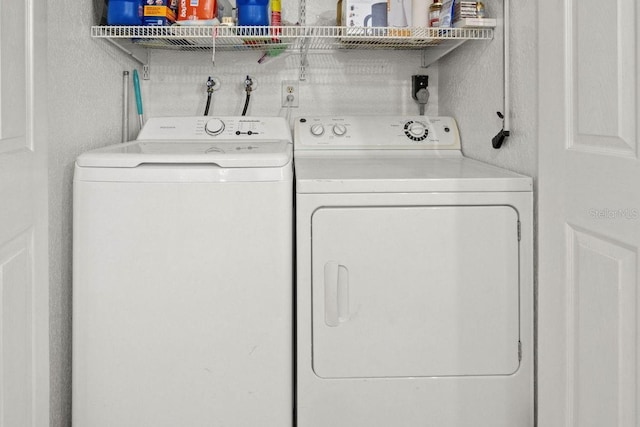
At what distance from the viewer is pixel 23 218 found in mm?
1194

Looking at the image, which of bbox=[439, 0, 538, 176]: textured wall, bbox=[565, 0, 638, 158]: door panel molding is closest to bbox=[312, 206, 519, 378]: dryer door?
bbox=[439, 0, 538, 176]: textured wall

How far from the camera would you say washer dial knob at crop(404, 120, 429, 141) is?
2303 mm

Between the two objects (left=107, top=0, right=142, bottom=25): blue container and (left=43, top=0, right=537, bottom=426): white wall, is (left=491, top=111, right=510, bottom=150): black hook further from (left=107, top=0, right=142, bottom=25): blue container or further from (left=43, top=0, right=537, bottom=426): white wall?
(left=107, top=0, right=142, bottom=25): blue container

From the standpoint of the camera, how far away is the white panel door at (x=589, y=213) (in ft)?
3.60

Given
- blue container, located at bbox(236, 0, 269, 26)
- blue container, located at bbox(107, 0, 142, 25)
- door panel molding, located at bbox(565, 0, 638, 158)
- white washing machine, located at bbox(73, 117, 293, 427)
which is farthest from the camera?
blue container, located at bbox(236, 0, 269, 26)

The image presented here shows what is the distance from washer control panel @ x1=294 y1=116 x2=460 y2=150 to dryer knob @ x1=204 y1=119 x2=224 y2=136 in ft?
0.97

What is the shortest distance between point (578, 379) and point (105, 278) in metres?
1.22

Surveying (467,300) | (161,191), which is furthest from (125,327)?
(467,300)

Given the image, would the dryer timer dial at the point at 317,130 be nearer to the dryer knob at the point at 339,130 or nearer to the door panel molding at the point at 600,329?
the dryer knob at the point at 339,130

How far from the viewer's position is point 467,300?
5.35 feet

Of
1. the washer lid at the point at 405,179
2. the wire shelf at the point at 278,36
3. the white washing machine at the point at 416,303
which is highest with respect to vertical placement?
the wire shelf at the point at 278,36

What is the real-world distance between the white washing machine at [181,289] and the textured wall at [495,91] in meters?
0.70

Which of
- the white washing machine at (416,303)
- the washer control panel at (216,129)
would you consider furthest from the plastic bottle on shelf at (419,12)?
the white washing machine at (416,303)

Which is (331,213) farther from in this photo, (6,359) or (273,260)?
(6,359)
